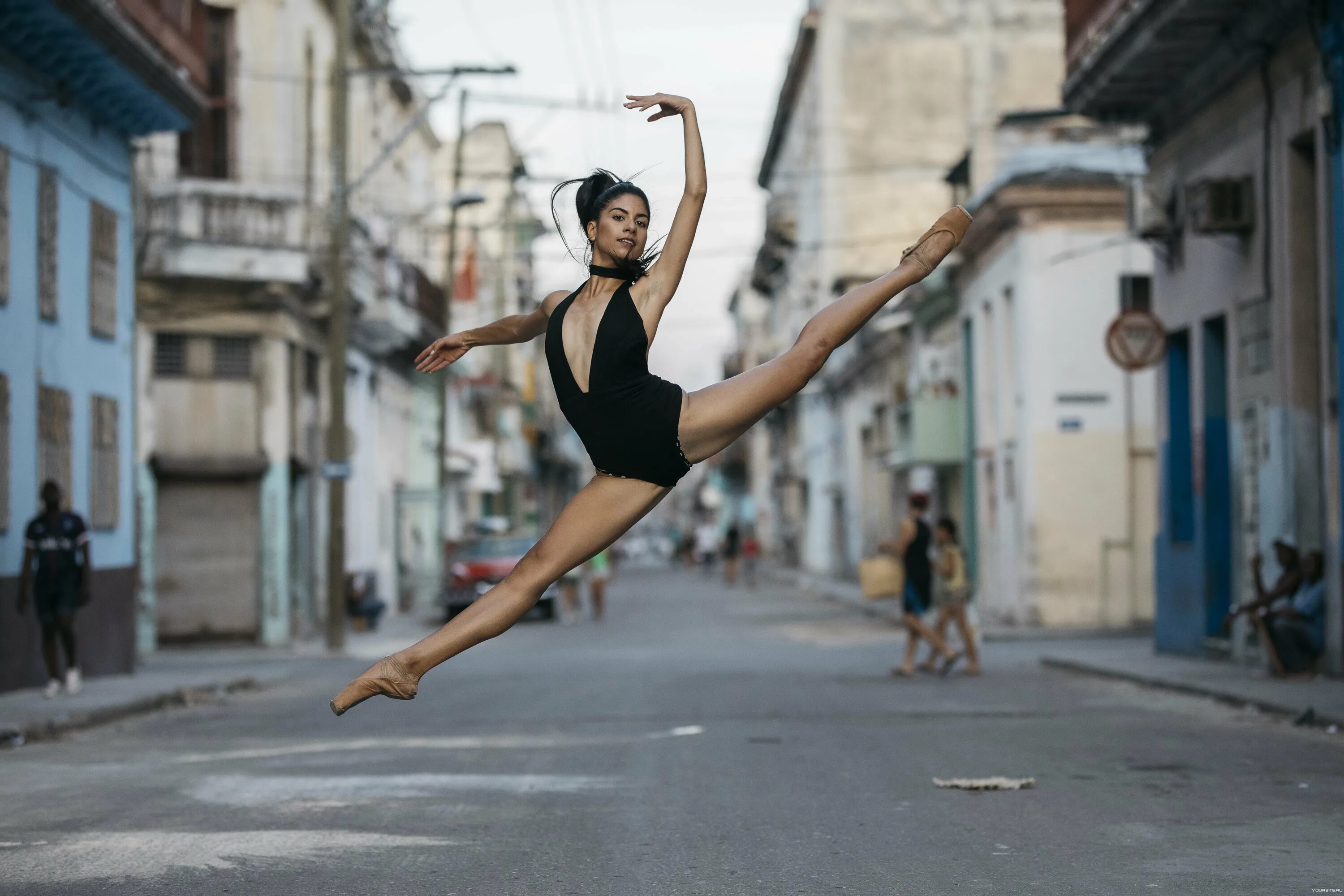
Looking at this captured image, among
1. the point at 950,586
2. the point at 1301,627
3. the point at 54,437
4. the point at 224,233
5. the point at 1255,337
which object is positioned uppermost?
the point at 224,233

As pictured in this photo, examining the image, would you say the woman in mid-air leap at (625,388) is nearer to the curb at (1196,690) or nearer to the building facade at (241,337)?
the curb at (1196,690)

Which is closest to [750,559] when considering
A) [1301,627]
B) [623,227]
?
[1301,627]

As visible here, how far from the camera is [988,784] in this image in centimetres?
884

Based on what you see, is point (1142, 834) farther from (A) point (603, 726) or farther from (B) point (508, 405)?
(B) point (508, 405)

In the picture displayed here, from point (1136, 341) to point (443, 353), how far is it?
618 inches

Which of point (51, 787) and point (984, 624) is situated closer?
point (51, 787)

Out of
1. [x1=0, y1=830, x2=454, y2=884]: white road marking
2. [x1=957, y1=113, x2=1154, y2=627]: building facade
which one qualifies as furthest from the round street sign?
[x1=0, y1=830, x2=454, y2=884]: white road marking

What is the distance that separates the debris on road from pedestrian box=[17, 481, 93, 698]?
9.75 m

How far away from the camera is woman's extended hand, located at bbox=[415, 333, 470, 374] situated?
654 cm

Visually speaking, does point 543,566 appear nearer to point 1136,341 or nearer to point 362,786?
point 362,786

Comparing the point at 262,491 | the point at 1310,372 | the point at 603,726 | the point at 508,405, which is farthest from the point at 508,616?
the point at 508,405

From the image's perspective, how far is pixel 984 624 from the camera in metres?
29.3

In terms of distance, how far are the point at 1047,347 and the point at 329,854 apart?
2299 cm

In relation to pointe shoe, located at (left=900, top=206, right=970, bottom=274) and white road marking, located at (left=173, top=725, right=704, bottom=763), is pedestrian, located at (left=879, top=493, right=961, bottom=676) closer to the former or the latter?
white road marking, located at (left=173, top=725, right=704, bottom=763)
